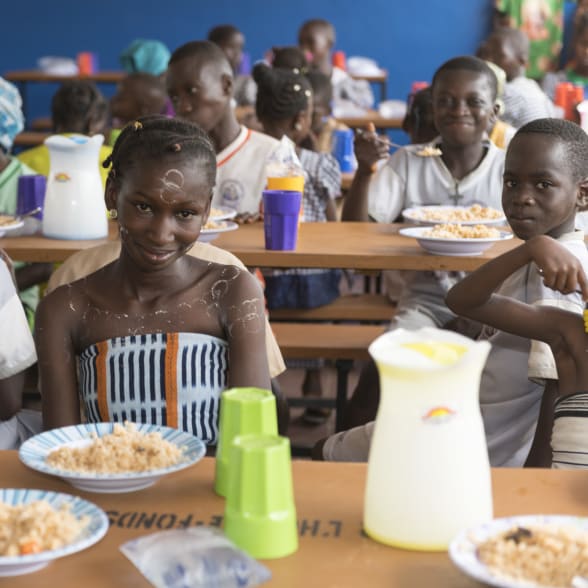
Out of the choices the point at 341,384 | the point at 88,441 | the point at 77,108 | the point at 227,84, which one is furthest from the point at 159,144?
the point at 77,108

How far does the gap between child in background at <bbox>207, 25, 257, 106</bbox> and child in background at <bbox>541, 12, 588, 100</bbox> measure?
2.56m

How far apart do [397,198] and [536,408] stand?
57.3 inches

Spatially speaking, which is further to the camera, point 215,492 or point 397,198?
point 397,198

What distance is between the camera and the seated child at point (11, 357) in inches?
82.3

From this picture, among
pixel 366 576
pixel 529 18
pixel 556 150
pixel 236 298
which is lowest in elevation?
pixel 366 576

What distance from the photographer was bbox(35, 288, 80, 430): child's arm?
1865mm

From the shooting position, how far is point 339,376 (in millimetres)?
3359

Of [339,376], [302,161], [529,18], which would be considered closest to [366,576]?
[339,376]

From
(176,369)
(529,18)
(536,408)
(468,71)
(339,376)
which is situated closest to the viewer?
(176,369)

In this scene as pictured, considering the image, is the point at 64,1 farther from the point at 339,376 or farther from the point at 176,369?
the point at 176,369

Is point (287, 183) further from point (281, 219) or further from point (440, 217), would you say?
point (440, 217)

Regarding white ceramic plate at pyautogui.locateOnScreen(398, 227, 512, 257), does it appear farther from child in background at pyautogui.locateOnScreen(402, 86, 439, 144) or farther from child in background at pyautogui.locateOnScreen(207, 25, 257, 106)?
child in background at pyautogui.locateOnScreen(207, 25, 257, 106)

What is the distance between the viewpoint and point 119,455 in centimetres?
138

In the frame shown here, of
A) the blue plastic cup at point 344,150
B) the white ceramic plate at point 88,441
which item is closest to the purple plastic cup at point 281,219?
the white ceramic plate at point 88,441
